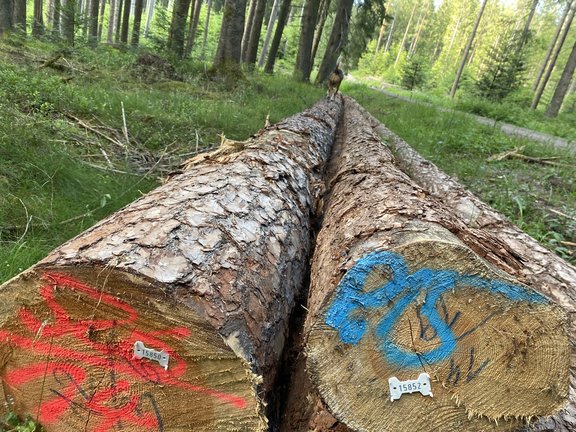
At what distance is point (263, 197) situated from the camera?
2.10 meters

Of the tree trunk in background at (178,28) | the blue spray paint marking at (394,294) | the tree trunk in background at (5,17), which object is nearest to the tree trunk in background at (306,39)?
the tree trunk in background at (178,28)

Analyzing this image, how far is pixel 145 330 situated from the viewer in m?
1.29

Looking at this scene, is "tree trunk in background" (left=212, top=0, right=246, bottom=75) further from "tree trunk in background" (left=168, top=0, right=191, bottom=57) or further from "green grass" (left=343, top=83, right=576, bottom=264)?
"green grass" (left=343, top=83, right=576, bottom=264)

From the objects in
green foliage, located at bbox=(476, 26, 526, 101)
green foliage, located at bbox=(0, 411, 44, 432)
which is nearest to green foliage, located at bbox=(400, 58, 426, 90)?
green foliage, located at bbox=(476, 26, 526, 101)

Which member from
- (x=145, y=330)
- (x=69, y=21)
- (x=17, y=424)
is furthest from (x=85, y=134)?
(x=69, y=21)

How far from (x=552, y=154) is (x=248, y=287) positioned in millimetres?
6813

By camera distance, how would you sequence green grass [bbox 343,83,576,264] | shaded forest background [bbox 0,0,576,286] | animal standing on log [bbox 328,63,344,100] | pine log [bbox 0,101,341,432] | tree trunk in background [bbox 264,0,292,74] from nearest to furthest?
pine log [bbox 0,101,341,432] < shaded forest background [bbox 0,0,576,286] < green grass [bbox 343,83,576,264] < animal standing on log [bbox 328,63,344,100] < tree trunk in background [bbox 264,0,292,74]

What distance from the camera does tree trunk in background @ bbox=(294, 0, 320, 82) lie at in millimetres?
14609

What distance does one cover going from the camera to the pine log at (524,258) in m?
1.50

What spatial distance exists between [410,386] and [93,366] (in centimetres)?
105

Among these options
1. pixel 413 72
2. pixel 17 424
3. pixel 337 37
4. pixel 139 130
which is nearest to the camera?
pixel 17 424

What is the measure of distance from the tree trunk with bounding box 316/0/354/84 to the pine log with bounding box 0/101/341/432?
49.4ft

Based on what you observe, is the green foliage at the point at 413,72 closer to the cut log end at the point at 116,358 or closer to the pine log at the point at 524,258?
the pine log at the point at 524,258

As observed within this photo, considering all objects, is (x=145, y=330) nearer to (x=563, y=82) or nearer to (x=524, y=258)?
(x=524, y=258)
